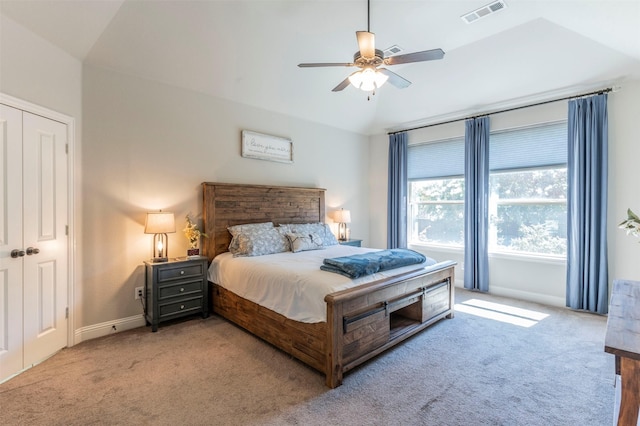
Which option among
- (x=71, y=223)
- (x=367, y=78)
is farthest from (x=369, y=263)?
(x=71, y=223)

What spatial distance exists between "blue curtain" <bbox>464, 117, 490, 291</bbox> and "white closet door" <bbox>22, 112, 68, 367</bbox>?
5237mm

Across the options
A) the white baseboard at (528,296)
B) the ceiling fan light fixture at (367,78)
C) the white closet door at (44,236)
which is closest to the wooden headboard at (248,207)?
the white closet door at (44,236)

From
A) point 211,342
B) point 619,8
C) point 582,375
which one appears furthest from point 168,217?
point 619,8

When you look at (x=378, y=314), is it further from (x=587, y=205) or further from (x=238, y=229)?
(x=587, y=205)

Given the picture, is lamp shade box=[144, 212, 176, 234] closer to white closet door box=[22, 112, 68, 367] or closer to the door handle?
white closet door box=[22, 112, 68, 367]

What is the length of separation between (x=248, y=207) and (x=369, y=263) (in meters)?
2.22

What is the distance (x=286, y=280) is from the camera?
2.71 m

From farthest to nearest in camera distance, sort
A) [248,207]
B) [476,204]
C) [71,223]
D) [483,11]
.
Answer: [476,204] → [248,207] → [483,11] → [71,223]

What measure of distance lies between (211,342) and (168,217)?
1.45 m

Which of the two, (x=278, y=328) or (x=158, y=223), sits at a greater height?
(x=158, y=223)

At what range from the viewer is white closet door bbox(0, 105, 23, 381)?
2354mm

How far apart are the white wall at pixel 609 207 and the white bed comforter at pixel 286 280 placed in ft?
7.53

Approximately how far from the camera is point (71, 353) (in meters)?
2.80

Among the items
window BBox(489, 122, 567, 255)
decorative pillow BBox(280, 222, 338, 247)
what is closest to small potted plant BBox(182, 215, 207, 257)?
decorative pillow BBox(280, 222, 338, 247)
